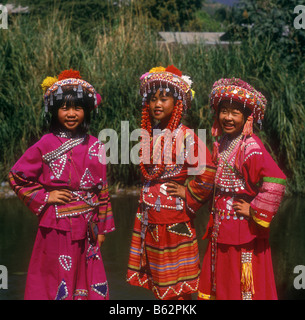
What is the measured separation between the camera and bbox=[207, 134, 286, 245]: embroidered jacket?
3398 millimetres

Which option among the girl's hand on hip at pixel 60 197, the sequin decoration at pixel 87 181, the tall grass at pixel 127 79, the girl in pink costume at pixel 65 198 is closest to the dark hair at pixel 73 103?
the girl in pink costume at pixel 65 198

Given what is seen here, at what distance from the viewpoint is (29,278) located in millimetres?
3551

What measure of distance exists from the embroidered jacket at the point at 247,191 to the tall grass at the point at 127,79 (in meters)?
4.80

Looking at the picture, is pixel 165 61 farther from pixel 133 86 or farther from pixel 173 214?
pixel 173 214

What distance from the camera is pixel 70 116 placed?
357 centimetres

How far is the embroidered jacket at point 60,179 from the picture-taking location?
11.6 ft

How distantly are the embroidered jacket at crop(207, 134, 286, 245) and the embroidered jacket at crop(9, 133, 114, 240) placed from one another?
84 cm

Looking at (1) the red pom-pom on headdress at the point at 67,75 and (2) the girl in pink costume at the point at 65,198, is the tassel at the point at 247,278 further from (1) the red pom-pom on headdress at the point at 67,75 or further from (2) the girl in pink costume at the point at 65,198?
(1) the red pom-pom on headdress at the point at 67,75

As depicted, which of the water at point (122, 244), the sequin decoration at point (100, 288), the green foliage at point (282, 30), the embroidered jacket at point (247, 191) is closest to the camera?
the embroidered jacket at point (247, 191)

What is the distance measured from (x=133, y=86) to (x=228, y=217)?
5393mm

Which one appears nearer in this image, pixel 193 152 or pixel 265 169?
pixel 265 169

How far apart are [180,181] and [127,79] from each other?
506 cm

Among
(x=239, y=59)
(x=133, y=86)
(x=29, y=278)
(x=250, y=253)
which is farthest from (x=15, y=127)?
(x=250, y=253)

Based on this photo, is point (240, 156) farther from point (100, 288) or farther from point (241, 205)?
point (100, 288)
